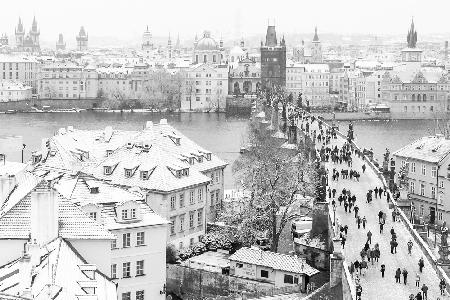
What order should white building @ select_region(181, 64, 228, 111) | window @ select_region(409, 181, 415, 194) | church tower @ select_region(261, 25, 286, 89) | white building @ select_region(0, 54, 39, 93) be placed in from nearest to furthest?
window @ select_region(409, 181, 415, 194) < white building @ select_region(181, 64, 228, 111) < church tower @ select_region(261, 25, 286, 89) < white building @ select_region(0, 54, 39, 93)

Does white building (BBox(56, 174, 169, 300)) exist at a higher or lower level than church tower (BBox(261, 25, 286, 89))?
lower

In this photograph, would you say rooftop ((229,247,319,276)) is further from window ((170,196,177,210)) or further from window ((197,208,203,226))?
window ((197,208,203,226))

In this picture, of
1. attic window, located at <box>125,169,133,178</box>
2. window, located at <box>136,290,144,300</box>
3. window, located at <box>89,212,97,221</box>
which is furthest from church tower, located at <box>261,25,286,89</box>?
window, located at <box>89,212,97,221</box>

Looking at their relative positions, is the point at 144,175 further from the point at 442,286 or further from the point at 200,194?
the point at 442,286

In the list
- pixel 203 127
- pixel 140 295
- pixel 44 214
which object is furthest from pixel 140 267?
pixel 203 127

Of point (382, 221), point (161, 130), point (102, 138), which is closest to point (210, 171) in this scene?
point (161, 130)

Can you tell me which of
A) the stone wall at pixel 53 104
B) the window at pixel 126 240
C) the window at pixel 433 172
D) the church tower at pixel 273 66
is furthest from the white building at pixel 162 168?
the church tower at pixel 273 66

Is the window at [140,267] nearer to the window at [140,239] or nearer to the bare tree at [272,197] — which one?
the window at [140,239]
